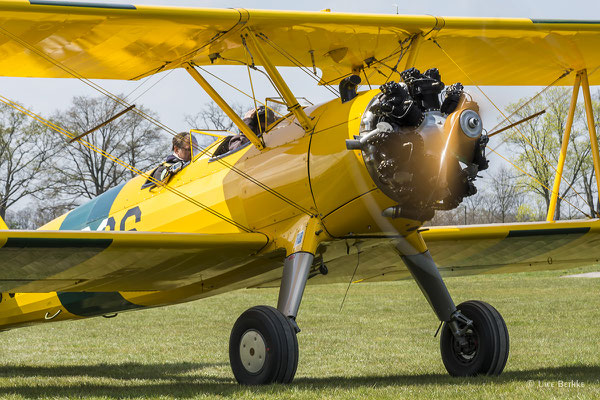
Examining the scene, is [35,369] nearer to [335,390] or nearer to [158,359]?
[158,359]

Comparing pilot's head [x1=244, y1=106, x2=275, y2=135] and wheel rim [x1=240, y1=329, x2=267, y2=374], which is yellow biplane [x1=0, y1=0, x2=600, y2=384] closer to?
wheel rim [x1=240, y1=329, x2=267, y2=374]

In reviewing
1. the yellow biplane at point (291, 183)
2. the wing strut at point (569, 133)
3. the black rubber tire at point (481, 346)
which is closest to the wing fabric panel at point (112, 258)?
the yellow biplane at point (291, 183)

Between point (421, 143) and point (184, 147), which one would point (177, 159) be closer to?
point (184, 147)

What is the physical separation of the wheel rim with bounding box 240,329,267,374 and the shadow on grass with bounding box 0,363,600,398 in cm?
21

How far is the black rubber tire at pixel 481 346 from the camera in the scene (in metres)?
7.45

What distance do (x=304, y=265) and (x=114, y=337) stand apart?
29.9 ft

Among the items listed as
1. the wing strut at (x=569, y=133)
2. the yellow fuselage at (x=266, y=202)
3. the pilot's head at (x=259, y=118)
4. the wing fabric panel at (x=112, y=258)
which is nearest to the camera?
the wing fabric panel at (x=112, y=258)

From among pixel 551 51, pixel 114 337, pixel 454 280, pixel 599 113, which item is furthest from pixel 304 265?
pixel 599 113

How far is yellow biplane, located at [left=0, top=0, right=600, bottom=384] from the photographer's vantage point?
6594mm

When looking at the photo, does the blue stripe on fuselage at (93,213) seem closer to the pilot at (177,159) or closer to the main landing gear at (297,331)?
the pilot at (177,159)

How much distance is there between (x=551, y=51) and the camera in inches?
368

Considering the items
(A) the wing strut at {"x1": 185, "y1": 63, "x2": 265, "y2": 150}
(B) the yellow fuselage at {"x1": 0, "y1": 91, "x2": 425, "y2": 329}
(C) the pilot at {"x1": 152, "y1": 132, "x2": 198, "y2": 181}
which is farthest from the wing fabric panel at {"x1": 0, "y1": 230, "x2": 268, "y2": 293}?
(C) the pilot at {"x1": 152, "y1": 132, "x2": 198, "y2": 181}

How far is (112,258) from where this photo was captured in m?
7.24

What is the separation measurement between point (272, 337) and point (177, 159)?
3.68 m
